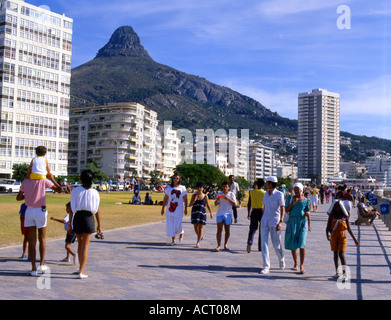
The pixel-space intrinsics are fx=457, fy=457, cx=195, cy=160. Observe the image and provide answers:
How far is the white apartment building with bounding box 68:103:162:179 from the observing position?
314ft

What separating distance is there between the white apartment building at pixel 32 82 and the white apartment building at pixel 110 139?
62.0 ft

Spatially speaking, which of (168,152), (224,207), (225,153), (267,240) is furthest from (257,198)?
(225,153)

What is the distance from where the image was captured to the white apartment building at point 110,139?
95.6m

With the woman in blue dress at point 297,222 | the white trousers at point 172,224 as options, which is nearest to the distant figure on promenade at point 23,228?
the white trousers at point 172,224

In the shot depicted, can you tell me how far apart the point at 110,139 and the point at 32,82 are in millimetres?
Result: 27347

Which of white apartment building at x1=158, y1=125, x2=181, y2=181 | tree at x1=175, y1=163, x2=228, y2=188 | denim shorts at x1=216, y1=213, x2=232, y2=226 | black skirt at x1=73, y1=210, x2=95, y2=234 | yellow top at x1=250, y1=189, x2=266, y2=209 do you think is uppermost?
white apartment building at x1=158, y1=125, x2=181, y2=181

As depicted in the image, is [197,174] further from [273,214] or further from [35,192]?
[35,192]

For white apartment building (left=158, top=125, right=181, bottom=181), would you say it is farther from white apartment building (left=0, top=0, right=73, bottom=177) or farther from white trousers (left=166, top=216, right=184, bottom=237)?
white trousers (left=166, top=216, right=184, bottom=237)

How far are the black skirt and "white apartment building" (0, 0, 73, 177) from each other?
60.5 metres

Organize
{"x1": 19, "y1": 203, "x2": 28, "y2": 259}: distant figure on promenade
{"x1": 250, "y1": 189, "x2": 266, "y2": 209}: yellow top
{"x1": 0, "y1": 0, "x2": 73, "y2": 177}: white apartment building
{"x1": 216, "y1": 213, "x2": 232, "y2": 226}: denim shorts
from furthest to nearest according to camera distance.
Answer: {"x1": 0, "y1": 0, "x2": 73, "y2": 177}: white apartment building < {"x1": 250, "y1": 189, "x2": 266, "y2": 209}: yellow top < {"x1": 216, "y1": 213, "x2": 232, "y2": 226}: denim shorts < {"x1": 19, "y1": 203, "x2": 28, "y2": 259}: distant figure on promenade

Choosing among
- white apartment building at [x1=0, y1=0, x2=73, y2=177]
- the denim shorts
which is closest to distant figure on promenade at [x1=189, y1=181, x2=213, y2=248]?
the denim shorts

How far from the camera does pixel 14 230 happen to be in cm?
1286
